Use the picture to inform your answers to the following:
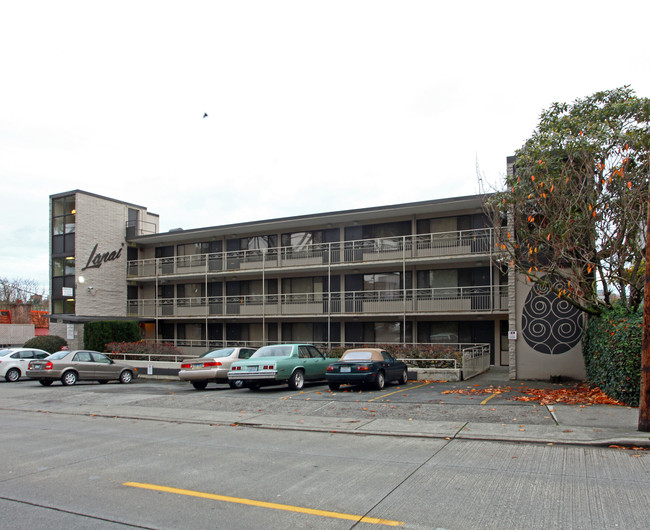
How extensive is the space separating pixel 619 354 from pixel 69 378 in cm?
1886

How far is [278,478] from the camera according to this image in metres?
7.04

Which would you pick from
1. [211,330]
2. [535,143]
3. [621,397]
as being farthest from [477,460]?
[211,330]

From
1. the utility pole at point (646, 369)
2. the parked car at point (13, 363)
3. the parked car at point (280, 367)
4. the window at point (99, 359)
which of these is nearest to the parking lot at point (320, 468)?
the utility pole at point (646, 369)

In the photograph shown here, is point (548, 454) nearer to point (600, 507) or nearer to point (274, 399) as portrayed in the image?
point (600, 507)

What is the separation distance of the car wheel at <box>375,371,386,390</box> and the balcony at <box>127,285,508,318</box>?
10.8 meters

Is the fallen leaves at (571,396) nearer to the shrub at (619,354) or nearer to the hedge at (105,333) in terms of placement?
the shrub at (619,354)

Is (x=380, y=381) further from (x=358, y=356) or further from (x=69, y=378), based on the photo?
(x=69, y=378)

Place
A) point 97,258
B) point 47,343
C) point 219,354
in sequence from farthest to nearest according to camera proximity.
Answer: point 97,258 → point 47,343 → point 219,354

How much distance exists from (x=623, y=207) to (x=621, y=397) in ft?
15.4

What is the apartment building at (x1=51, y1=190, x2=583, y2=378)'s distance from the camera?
2784 centimetres

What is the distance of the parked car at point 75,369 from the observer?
20.8 meters

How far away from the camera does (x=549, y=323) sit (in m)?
19.3

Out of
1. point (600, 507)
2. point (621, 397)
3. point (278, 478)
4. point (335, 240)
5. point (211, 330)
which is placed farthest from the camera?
point (211, 330)

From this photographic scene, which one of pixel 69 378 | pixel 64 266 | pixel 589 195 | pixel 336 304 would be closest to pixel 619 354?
pixel 589 195
